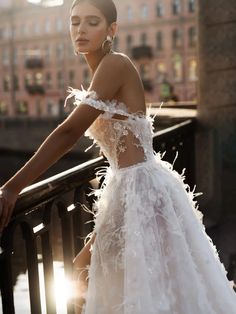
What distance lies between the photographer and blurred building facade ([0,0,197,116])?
47.6 meters

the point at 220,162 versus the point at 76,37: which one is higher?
the point at 76,37

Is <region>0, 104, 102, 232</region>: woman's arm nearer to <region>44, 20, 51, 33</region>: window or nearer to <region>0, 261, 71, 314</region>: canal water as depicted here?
<region>0, 261, 71, 314</region>: canal water

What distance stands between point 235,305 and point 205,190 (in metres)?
3.04

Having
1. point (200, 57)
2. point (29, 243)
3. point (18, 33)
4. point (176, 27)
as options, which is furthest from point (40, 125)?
point (29, 243)

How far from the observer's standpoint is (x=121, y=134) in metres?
2.23

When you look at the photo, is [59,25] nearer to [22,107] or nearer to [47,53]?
[47,53]

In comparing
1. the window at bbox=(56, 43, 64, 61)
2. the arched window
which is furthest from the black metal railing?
the window at bbox=(56, 43, 64, 61)

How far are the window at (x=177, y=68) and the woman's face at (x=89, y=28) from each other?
45873mm

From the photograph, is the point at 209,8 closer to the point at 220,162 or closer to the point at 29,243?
the point at 220,162

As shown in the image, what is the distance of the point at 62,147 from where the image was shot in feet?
6.68

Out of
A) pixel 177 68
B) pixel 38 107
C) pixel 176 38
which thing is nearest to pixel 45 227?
pixel 177 68

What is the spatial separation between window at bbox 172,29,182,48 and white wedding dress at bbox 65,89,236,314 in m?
46.9

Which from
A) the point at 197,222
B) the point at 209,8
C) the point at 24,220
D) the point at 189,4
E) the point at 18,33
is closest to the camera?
the point at 24,220

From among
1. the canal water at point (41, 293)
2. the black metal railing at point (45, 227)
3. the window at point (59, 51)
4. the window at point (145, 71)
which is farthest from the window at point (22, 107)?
the black metal railing at point (45, 227)
